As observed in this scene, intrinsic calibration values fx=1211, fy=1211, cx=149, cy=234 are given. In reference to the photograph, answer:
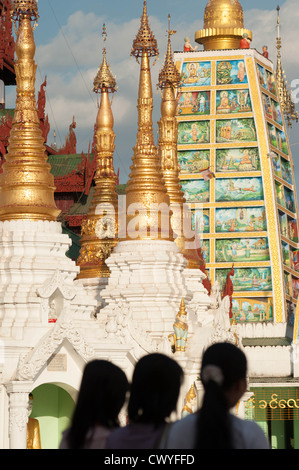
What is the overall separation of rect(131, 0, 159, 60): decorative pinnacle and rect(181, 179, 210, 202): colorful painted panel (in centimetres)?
2758

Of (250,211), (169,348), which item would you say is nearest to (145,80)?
(169,348)

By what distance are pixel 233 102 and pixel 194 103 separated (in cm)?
223

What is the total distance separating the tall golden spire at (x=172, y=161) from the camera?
40.7 m

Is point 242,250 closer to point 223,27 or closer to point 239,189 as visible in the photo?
point 239,189

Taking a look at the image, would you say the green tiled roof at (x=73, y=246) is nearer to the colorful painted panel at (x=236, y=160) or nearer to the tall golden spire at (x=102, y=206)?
the tall golden spire at (x=102, y=206)

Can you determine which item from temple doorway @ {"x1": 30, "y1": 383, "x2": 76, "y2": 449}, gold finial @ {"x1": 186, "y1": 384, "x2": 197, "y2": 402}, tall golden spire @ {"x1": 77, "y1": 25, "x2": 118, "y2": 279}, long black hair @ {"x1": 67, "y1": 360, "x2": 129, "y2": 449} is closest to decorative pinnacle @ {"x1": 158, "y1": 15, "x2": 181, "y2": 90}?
tall golden spire @ {"x1": 77, "y1": 25, "x2": 118, "y2": 279}

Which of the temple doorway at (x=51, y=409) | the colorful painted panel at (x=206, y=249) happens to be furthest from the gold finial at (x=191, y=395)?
the colorful painted panel at (x=206, y=249)

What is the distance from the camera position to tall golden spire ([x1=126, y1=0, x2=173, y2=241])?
34.8m

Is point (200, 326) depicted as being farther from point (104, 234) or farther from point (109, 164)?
point (109, 164)

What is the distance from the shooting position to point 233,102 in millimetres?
66000

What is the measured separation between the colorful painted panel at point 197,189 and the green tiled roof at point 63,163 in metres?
10.4

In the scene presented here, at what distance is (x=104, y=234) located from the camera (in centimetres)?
3925

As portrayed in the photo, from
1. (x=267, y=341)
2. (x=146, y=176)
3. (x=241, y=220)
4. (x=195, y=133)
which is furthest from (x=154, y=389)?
(x=195, y=133)
